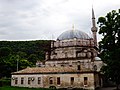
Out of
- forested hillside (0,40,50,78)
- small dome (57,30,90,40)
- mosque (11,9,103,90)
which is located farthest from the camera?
forested hillside (0,40,50,78)

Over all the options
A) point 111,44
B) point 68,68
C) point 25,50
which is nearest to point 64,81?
point 68,68

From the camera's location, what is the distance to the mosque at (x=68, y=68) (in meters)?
41.5

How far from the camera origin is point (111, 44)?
34469 millimetres

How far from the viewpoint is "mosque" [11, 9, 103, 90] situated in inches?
1635

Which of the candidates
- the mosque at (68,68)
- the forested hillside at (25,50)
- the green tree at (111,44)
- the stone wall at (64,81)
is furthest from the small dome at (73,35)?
the forested hillside at (25,50)

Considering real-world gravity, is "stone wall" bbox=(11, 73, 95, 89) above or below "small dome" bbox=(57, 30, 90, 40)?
below

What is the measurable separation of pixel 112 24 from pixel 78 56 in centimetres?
1828

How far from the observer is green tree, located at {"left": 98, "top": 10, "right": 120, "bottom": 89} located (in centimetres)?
3341

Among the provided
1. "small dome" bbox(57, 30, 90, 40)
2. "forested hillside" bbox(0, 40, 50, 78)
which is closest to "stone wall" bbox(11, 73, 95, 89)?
"small dome" bbox(57, 30, 90, 40)

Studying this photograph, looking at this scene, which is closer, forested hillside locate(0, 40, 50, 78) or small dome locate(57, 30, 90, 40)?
small dome locate(57, 30, 90, 40)

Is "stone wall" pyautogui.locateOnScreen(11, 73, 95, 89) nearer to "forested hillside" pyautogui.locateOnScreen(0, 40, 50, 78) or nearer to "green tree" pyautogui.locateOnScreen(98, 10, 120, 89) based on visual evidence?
"green tree" pyautogui.locateOnScreen(98, 10, 120, 89)

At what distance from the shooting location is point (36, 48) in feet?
376

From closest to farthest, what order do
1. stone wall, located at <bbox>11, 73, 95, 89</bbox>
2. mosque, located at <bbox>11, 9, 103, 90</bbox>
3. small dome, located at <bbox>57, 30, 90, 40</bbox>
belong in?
stone wall, located at <bbox>11, 73, 95, 89</bbox>, mosque, located at <bbox>11, 9, 103, 90</bbox>, small dome, located at <bbox>57, 30, 90, 40</bbox>

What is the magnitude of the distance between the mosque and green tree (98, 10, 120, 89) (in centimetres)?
707
